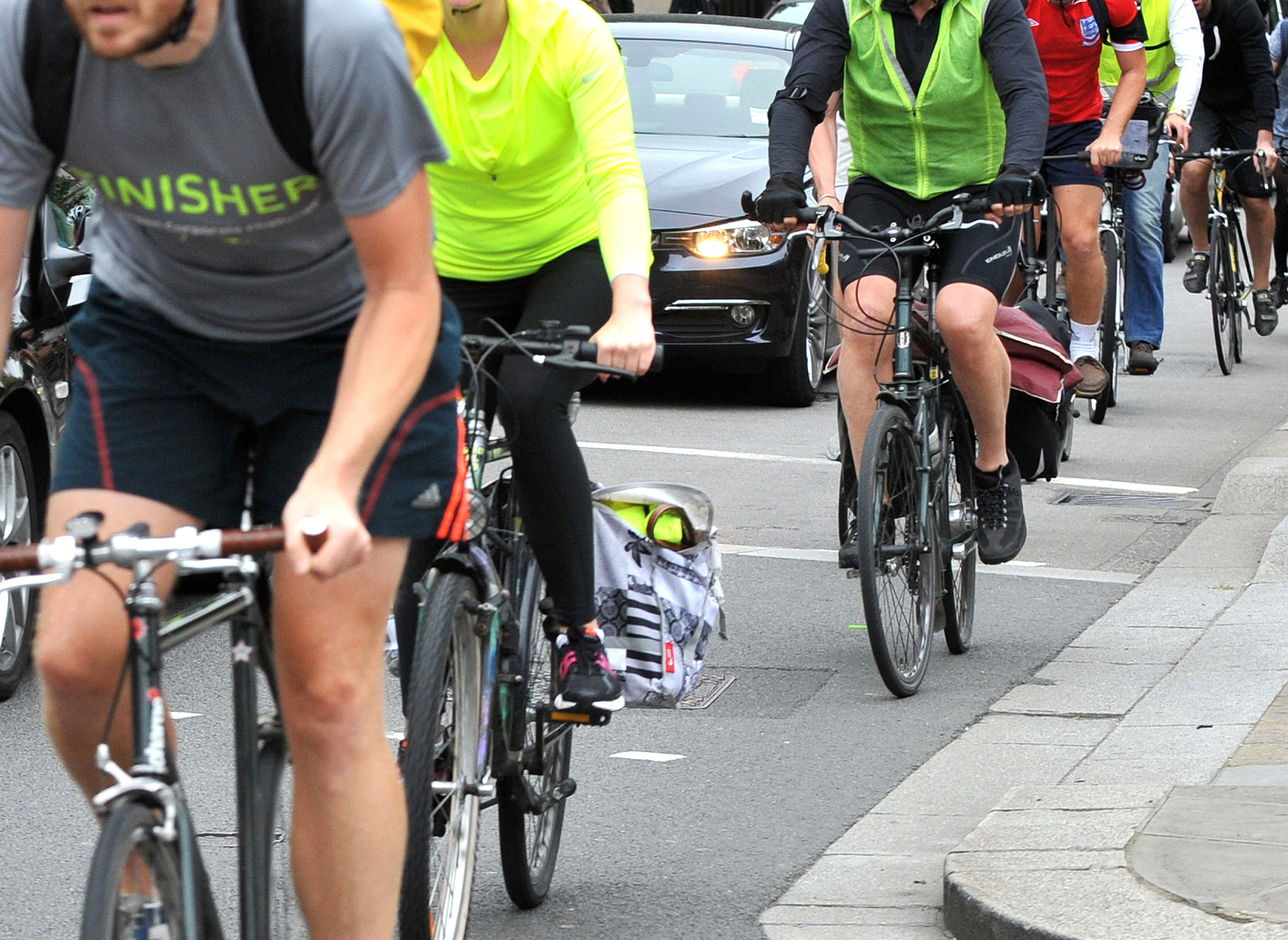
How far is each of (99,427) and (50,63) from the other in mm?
510

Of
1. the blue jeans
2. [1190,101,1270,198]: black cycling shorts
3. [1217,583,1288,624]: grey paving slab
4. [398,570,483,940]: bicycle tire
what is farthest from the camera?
[1190,101,1270,198]: black cycling shorts

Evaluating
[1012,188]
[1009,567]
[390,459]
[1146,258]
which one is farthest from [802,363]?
[390,459]

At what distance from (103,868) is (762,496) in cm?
685

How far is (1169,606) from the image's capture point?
7230 millimetres

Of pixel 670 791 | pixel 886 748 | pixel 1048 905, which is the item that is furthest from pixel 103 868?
pixel 886 748

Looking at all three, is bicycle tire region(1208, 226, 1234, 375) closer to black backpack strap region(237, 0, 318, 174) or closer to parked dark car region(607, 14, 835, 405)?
parked dark car region(607, 14, 835, 405)

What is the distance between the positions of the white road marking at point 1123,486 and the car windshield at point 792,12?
11122mm

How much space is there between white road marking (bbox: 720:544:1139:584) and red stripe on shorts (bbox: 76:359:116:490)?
5.02 m

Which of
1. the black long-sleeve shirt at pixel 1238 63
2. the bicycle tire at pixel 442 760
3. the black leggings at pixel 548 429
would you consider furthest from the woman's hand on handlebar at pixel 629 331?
the black long-sleeve shirt at pixel 1238 63

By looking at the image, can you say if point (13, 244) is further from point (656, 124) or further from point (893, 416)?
point (656, 124)

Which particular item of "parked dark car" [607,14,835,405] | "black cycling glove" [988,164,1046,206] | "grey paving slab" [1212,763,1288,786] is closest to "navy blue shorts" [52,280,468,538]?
"grey paving slab" [1212,763,1288,786]

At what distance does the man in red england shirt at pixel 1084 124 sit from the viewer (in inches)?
363

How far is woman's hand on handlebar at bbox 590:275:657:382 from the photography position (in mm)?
3801

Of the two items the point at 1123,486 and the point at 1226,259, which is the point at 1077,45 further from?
the point at 1226,259
